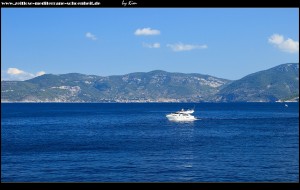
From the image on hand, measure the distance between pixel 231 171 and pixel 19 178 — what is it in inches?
602

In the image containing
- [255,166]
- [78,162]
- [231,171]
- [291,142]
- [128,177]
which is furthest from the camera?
[291,142]

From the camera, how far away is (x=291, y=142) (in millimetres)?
52500

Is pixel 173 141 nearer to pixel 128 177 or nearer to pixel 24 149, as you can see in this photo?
pixel 24 149

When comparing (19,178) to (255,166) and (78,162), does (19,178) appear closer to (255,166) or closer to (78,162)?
(78,162)

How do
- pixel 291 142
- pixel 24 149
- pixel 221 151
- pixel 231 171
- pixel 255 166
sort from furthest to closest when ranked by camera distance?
1. pixel 291 142
2. pixel 24 149
3. pixel 221 151
4. pixel 255 166
5. pixel 231 171

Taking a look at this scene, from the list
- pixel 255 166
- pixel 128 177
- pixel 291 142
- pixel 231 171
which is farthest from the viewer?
pixel 291 142

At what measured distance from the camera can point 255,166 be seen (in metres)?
34.6
